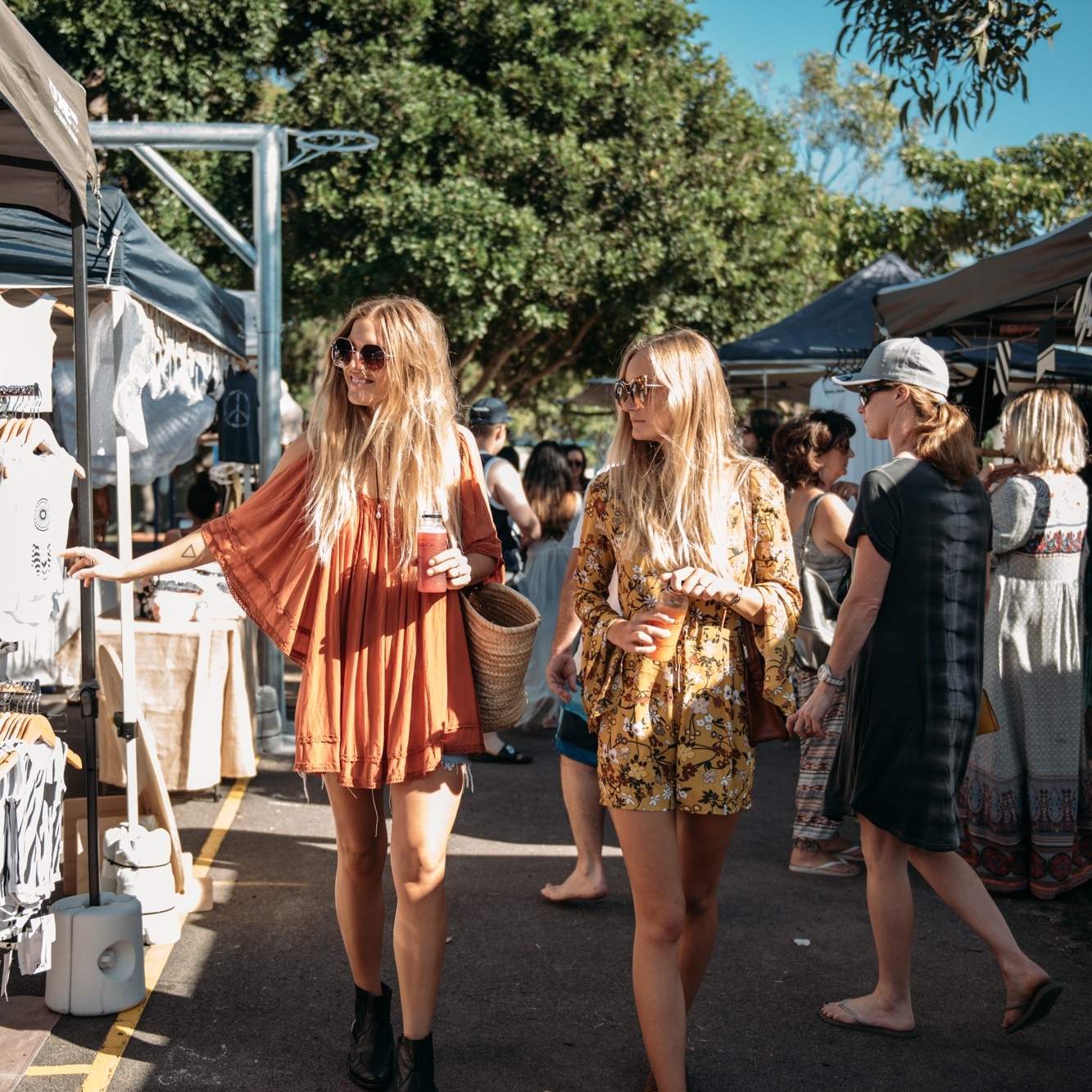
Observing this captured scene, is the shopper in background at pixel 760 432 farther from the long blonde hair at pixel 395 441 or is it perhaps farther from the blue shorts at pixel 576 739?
the long blonde hair at pixel 395 441

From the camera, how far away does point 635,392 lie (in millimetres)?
2822

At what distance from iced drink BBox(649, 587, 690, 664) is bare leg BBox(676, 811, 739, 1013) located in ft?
1.43

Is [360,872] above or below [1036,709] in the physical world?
below

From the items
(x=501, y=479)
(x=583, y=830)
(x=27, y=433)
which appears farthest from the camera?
(x=501, y=479)

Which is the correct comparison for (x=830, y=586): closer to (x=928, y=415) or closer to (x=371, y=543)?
(x=928, y=415)

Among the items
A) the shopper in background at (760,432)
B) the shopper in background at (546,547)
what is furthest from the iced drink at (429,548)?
the shopper in background at (760,432)

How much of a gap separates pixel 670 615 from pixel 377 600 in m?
0.74

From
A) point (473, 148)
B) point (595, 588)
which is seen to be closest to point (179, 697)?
point (595, 588)

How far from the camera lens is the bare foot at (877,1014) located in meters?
3.41

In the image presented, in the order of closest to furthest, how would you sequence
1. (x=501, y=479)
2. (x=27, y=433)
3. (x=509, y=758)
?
(x=27, y=433) < (x=501, y=479) < (x=509, y=758)

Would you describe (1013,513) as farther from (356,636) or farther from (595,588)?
(356,636)

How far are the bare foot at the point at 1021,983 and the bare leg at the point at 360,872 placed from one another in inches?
72.1

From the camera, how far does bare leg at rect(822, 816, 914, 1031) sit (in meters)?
3.30

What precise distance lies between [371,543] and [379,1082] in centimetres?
142
